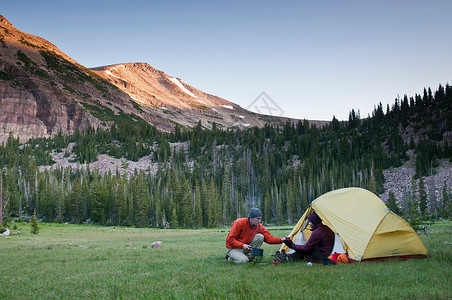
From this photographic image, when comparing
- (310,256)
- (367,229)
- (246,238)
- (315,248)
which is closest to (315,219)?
(315,248)

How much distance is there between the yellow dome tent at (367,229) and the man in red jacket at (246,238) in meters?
2.45

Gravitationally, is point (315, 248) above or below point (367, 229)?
below

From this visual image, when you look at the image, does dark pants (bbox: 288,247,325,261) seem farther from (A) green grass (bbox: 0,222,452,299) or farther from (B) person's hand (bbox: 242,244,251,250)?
(B) person's hand (bbox: 242,244,251,250)

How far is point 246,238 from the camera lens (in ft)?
41.4

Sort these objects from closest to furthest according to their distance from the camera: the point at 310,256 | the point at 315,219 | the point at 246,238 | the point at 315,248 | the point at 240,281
Result: the point at 240,281 < the point at 315,248 < the point at 310,256 < the point at 246,238 < the point at 315,219

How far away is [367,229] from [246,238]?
14.7 ft

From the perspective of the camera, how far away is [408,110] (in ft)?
471

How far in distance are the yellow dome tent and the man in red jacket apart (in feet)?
8.02

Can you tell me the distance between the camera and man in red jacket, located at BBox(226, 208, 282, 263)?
40.1 feet

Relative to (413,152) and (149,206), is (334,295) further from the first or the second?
(413,152)

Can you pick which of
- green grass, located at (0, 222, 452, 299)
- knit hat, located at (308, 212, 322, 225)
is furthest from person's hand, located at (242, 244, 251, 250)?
knit hat, located at (308, 212, 322, 225)

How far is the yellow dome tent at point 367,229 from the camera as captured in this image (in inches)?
475

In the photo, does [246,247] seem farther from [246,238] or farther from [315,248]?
[315,248]

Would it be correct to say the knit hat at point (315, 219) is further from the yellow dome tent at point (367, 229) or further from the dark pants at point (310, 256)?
the dark pants at point (310, 256)
